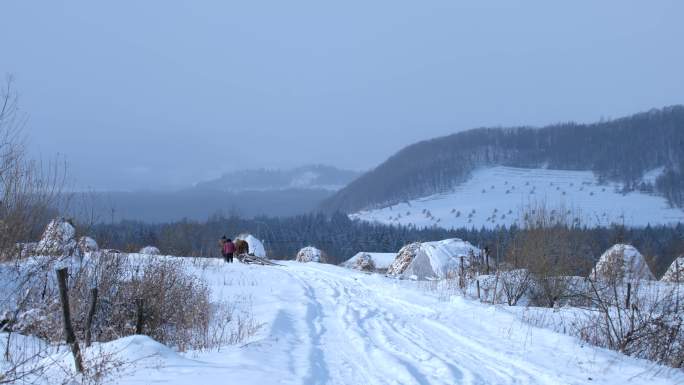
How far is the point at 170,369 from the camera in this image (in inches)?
215

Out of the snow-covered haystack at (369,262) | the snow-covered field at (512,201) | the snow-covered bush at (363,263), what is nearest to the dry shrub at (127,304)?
the snow-covered haystack at (369,262)

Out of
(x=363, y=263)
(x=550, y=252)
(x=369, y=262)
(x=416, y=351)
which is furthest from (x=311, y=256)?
(x=416, y=351)

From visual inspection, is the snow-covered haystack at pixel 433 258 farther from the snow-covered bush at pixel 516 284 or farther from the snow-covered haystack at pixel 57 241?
the snow-covered haystack at pixel 57 241

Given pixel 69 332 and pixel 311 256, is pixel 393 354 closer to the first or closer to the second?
pixel 69 332

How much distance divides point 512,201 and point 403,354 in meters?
94.4

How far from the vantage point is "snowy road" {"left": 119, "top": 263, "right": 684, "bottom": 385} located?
19.1 feet

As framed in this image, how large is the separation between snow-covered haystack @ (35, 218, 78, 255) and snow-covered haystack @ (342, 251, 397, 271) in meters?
29.0

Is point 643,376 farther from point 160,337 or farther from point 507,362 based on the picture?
point 160,337

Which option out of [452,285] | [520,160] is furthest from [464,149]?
[452,285]

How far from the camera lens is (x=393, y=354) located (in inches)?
279

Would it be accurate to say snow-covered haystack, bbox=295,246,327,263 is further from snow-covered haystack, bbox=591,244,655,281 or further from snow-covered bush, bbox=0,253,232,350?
snow-covered bush, bbox=0,253,232,350

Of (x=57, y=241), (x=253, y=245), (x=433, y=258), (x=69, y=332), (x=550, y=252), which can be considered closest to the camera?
(x=69, y=332)

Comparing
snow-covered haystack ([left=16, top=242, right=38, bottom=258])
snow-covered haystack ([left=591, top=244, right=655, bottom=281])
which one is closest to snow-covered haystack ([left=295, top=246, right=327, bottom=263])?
snow-covered haystack ([left=591, top=244, right=655, bottom=281])

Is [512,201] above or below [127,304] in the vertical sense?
above
